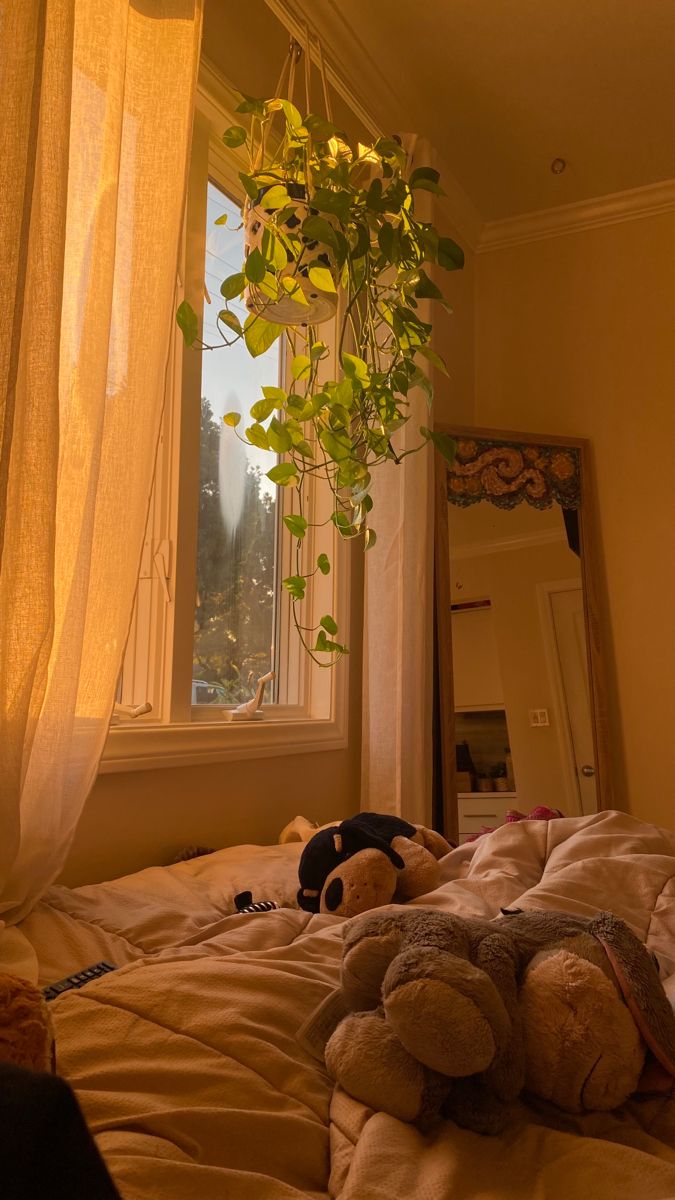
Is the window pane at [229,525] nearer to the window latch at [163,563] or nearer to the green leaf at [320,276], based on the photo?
the window latch at [163,563]

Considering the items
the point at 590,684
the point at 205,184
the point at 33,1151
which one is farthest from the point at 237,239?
the point at 33,1151

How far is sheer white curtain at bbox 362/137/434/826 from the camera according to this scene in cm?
246

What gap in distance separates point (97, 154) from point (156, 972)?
43.7 inches

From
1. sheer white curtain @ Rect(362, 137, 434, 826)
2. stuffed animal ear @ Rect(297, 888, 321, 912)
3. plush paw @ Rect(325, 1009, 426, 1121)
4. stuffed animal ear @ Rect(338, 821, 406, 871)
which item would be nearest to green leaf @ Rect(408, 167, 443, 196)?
sheer white curtain @ Rect(362, 137, 434, 826)

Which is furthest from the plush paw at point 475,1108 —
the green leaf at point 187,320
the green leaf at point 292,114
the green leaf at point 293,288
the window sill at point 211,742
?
the green leaf at point 292,114

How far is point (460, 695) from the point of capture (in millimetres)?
3004

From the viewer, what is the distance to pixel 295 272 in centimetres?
174

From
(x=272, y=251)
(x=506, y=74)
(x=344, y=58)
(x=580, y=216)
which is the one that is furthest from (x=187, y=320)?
(x=580, y=216)

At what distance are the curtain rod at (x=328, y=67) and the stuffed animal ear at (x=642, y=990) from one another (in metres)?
2.10

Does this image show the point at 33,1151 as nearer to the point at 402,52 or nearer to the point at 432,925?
the point at 432,925

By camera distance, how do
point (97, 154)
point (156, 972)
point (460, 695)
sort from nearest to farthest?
point (156, 972)
point (97, 154)
point (460, 695)

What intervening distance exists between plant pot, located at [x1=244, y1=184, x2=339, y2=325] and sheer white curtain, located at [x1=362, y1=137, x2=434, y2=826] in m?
0.80

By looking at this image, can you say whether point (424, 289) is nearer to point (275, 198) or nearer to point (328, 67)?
point (275, 198)

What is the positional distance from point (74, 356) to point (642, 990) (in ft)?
3.41
